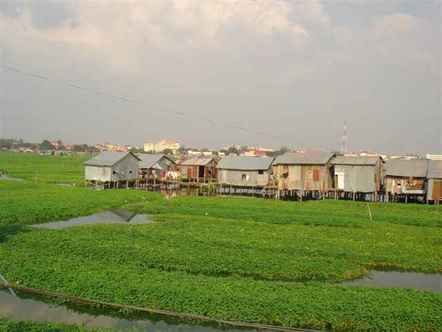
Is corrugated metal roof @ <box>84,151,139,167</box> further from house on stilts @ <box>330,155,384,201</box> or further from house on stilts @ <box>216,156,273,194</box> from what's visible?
house on stilts @ <box>330,155,384,201</box>

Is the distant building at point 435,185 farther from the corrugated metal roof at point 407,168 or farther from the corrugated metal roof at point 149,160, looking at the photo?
the corrugated metal roof at point 149,160

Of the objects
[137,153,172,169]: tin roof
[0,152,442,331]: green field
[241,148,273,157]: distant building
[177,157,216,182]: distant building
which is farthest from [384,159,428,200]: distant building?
[137,153,172,169]: tin roof

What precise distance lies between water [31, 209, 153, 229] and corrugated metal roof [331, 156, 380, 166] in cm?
2003

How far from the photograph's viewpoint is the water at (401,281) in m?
13.9

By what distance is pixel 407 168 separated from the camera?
3478 centimetres

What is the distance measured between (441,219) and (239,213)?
13572 millimetres

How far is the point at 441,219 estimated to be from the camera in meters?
25.5

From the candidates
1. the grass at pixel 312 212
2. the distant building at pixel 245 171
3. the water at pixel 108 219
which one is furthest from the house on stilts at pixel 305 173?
the water at pixel 108 219

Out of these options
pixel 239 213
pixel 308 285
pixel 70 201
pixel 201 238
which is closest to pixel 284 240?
pixel 201 238

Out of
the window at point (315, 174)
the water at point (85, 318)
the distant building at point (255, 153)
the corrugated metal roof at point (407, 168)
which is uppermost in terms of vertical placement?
the distant building at point (255, 153)

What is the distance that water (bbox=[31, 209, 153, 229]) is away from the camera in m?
23.3

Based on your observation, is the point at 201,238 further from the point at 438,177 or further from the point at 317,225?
the point at 438,177

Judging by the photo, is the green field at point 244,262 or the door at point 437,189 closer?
the green field at point 244,262

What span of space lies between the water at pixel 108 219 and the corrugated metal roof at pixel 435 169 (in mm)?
23996
